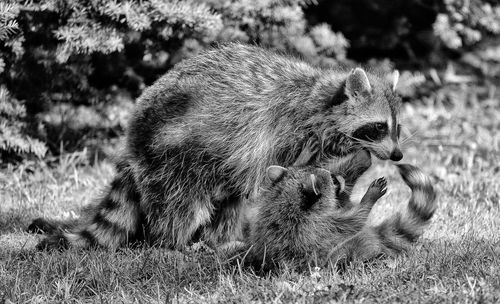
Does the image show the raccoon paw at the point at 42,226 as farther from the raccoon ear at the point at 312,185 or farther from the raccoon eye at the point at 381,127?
the raccoon eye at the point at 381,127

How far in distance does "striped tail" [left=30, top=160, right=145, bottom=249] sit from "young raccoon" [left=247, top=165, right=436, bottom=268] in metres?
Result: 0.96

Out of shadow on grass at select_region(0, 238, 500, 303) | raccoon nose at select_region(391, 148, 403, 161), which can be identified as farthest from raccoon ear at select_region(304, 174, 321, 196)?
raccoon nose at select_region(391, 148, 403, 161)

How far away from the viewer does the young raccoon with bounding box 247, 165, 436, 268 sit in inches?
153

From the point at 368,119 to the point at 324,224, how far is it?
977 millimetres

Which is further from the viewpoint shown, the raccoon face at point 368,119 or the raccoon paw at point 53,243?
the raccoon face at point 368,119

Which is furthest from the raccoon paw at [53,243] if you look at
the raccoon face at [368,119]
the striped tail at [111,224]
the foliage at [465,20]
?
the foliage at [465,20]

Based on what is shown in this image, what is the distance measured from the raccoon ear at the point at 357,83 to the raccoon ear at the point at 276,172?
0.79 m

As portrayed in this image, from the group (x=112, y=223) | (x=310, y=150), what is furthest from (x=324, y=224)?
(x=112, y=223)

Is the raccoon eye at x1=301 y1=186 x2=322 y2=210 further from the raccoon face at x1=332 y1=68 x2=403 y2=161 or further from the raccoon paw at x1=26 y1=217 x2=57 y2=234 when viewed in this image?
the raccoon paw at x1=26 y1=217 x2=57 y2=234

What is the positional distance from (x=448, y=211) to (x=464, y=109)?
4001 mm

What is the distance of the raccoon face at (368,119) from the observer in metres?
4.63

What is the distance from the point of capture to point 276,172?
4.19 metres

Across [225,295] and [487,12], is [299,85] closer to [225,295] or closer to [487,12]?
[225,295]

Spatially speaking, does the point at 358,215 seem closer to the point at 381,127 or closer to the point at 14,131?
the point at 381,127
